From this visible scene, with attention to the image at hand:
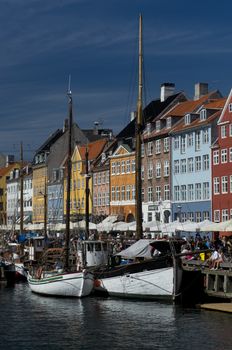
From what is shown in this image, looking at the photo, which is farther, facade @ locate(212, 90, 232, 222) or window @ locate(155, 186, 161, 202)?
window @ locate(155, 186, 161, 202)

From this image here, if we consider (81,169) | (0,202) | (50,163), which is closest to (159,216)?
(81,169)

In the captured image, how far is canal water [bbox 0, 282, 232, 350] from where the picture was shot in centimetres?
2925

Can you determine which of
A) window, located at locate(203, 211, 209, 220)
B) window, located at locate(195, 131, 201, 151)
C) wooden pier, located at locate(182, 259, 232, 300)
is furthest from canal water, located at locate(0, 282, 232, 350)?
window, located at locate(195, 131, 201, 151)

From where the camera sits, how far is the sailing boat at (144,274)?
4091 cm

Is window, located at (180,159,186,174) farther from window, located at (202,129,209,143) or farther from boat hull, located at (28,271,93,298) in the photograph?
boat hull, located at (28,271,93,298)

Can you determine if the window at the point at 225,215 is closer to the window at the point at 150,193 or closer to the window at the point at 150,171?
the window at the point at 150,193

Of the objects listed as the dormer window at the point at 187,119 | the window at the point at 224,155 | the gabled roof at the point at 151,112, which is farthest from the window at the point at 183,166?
the gabled roof at the point at 151,112

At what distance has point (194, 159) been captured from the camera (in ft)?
278

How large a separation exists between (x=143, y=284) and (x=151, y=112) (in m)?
59.9

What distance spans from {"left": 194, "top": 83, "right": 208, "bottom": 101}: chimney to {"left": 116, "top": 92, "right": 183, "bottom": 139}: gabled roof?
2.66 m

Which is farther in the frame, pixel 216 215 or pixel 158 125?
pixel 158 125

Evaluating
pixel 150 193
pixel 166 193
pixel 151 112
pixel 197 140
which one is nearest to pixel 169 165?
pixel 166 193

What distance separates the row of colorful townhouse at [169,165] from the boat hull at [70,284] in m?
19.9

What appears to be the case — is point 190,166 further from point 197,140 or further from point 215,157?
point 215,157
